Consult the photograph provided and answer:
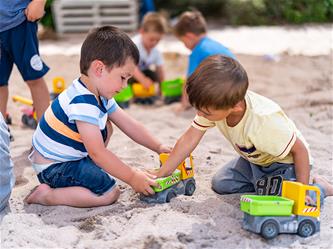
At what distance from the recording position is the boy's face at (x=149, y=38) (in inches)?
205

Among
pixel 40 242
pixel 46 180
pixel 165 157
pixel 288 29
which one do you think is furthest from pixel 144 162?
pixel 288 29

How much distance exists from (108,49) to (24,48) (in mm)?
1030

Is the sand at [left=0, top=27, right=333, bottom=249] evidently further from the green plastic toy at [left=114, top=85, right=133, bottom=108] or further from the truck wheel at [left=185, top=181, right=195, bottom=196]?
the green plastic toy at [left=114, top=85, right=133, bottom=108]

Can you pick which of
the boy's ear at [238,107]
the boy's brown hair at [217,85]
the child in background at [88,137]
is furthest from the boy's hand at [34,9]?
the boy's ear at [238,107]

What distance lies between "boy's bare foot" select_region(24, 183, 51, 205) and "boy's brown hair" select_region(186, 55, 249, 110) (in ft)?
2.81

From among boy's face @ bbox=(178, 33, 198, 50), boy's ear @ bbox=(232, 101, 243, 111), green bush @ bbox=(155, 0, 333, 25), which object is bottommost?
green bush @ bbox=(155, 0, 333, 25)

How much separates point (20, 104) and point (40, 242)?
246 centimetres

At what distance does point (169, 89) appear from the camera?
4.85 metres

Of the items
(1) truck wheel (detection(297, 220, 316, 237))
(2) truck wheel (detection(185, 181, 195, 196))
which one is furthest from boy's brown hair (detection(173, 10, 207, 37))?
(1) truck wheel (detection(297, 220, 316, 237))

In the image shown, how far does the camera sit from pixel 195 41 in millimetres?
4758

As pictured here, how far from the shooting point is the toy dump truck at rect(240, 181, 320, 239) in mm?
2377

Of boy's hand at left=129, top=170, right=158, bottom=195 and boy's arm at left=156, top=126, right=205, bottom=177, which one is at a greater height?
boy's arm at left=156, top=126, right=205, bottom=177

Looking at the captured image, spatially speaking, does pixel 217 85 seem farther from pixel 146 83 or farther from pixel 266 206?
pixel 146 83

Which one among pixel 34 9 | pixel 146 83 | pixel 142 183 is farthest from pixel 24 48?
pixel 146 83
